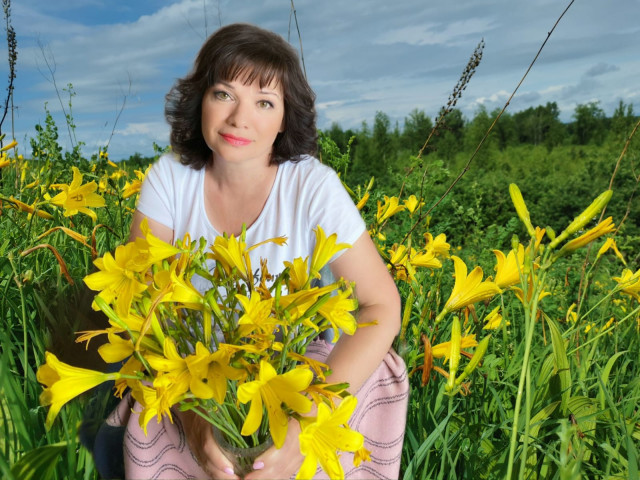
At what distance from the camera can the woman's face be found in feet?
4.49

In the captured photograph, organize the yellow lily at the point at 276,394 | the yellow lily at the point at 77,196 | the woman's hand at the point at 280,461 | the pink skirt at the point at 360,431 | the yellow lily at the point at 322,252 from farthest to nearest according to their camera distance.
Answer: the yellow lily at the point at 77,196 < the pink skirt at the point at 360,431 < the woman's hand at the point at 280,461 < the yellow lily at the point at 322,252 < the yellow lily at the point at 276,394

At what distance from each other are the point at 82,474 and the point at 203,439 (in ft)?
1.25

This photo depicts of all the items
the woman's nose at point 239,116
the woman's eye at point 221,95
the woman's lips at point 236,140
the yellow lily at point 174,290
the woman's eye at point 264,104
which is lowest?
the yellow lily at point 174,290

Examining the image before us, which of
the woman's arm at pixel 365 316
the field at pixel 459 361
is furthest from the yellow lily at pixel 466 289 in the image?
the woman's arm at pixel 365 316

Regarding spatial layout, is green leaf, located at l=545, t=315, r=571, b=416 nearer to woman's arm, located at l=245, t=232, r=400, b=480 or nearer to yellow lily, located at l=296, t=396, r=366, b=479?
woman's arm, located at l=245, t=232, r=400, b=480

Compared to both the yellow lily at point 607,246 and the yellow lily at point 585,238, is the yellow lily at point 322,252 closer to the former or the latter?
the yellow lily at point 585,238

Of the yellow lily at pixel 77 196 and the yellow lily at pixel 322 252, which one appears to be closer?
the yellow lily at pixel 322 252

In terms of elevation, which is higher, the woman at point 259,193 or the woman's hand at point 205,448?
the woman at point 259,193

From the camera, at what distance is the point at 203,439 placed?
3.15 feet

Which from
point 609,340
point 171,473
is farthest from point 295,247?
point 609,340

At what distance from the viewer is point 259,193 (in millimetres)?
1548

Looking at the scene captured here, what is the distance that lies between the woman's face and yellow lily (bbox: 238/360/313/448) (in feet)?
2.68

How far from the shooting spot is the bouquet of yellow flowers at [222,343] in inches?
25.0

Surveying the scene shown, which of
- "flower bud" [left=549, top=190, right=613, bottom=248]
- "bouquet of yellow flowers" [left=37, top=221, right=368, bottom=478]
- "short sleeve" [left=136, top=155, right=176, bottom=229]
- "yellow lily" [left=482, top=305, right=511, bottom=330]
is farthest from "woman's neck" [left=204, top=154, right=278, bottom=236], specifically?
"flower bud" [left=549, top=190, right=613, bottom=248]
